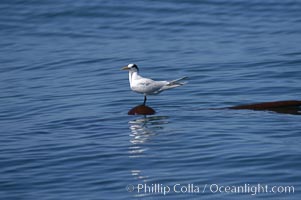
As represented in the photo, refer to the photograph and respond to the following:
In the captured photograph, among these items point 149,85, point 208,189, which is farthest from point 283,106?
point 208,189

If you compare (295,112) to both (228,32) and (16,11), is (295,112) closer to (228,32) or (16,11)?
(228,32)

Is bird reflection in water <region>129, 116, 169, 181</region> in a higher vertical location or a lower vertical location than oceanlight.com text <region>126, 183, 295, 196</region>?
higher

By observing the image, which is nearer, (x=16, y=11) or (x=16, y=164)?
(x=16, y=164)

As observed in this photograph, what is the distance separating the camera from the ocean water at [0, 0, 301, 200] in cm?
925

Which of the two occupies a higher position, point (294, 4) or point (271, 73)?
point (294, 4)

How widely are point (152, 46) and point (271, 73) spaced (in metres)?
5.22

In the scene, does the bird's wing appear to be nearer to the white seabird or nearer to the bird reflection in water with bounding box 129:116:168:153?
the white seabird

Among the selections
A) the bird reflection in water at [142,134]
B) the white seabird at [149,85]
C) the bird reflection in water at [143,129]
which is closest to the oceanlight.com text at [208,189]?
the bird reflection in water at [142,134]

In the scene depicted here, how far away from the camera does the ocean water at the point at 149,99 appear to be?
9.25m

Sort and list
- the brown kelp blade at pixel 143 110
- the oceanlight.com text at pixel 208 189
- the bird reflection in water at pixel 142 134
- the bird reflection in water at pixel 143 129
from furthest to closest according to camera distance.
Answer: the brown kelp blade at pixel 143 110 → the bird reflection in water at pixel 143 129 → the bird reflection in water at pixel 142 134 → the oceanlight.com text at pixel 208 189

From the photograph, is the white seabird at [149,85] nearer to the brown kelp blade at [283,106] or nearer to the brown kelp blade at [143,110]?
the brown kelp blade at [143,110]

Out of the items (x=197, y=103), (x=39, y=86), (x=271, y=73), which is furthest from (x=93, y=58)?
(x=197, y=103)

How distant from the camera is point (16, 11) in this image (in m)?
26.2

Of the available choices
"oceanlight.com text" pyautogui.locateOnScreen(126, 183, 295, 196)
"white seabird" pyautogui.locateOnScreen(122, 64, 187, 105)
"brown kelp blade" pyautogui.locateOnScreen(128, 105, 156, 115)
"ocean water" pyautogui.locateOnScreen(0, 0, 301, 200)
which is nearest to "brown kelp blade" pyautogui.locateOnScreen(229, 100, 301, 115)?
"ocean water" pyautogui.locateOnScreen(0, 0, 301, 200)
